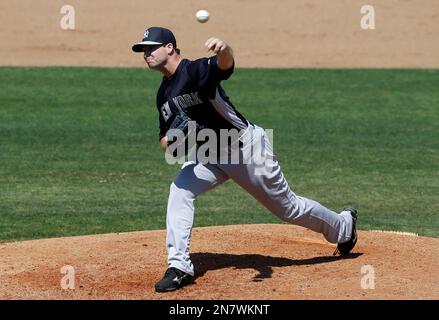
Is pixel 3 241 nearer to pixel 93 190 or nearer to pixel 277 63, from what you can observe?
pixel 93 190

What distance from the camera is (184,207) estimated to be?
646cm

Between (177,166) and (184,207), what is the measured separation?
17.8 ft

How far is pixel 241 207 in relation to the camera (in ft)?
32.9

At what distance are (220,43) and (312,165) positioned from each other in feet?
19.3

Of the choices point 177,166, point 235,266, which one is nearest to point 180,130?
point 235,266

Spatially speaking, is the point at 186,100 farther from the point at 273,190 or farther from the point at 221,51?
the point at 273,190

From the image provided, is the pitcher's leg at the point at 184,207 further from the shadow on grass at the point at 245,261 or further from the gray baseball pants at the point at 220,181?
the shadow on grass at the point at 245,261

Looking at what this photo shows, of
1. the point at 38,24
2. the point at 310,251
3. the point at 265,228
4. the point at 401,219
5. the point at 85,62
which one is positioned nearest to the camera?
the point at 310,251

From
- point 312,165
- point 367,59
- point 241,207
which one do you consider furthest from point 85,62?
point 241,207

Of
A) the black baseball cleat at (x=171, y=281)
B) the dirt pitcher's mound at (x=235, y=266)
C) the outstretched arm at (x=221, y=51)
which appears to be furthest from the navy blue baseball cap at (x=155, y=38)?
the dirt pitcher's mound at (x=235, y=266)

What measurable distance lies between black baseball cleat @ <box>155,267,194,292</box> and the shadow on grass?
0.35 metres

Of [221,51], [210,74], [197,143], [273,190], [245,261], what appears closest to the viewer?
[221,51]

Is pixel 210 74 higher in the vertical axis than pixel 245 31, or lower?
lower

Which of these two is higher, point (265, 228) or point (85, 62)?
point (85, 62)
